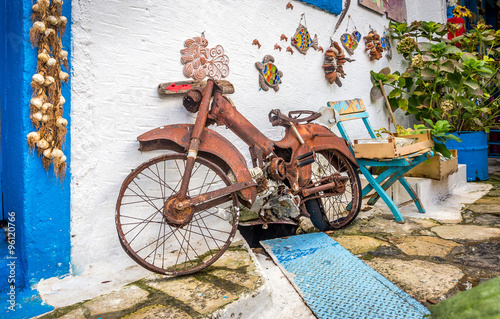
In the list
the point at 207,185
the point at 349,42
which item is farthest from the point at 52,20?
the point at 349,42

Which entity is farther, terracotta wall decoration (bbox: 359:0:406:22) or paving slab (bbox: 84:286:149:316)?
terracotta wall decoration (bbox: 359:0:406:22)

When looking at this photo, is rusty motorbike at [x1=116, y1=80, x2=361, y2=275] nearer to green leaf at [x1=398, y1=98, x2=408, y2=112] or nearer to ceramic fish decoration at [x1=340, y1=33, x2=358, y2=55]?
ceramic fish decoration at [x1=340, y1=33, x2=358, y2=55]

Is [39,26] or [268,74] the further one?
[268,74]

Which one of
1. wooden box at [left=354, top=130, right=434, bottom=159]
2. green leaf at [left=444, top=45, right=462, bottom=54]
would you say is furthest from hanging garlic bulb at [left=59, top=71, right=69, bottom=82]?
green leaf at [left=444, top=45, right=462, bottom=54]

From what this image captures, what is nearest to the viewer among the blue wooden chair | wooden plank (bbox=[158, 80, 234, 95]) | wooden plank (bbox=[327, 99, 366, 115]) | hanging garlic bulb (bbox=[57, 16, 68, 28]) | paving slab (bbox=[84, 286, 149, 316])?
paving slab (bbox=[84, 286, 149, 316])

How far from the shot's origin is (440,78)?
15.7ft

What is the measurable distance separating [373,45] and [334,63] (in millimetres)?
1111

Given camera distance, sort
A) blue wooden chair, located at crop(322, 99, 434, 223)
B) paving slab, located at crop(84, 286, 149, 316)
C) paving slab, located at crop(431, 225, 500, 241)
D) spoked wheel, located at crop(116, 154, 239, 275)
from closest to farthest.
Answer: paving slab, located at crop(84, 286, 149, 316)
spoked wheel, located at crop(116, 154, 239, 275)
paving slab, located at crop(431, 225, 500, 241)
blue wooden chair, located at crop(322, 99, 434, 223)

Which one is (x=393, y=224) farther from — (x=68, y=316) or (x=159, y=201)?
(x=68, y=316)

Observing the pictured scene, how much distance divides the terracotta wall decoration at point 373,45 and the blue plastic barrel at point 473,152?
71.8 inches

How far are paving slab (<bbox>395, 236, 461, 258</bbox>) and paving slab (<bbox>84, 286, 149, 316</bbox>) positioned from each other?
2.06m

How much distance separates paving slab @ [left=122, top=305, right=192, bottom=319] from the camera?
1.65 metres

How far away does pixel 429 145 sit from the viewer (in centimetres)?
371

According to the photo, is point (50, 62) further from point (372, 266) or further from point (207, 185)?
point (372, 266)
